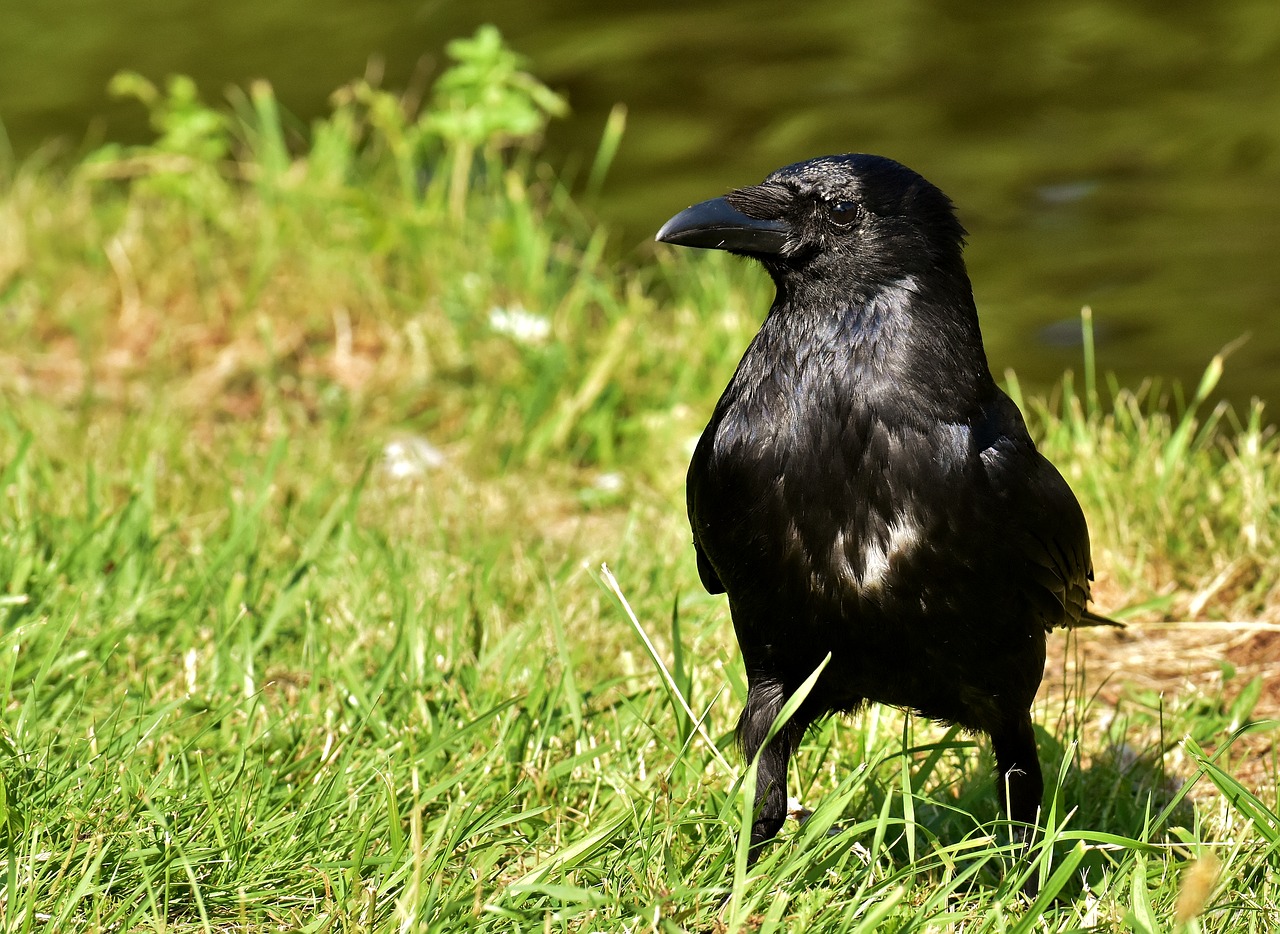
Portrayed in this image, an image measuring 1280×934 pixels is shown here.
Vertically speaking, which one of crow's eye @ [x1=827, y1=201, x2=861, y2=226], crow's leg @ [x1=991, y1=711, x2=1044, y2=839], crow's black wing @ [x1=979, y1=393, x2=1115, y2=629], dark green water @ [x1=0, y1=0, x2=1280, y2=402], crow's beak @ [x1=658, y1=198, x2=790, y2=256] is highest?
Answer: crow's eye @ [x1=827, y1=201, x2=861, y2=226]

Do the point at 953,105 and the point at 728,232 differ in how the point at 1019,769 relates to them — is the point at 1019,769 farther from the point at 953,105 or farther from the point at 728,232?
the point at 953,105

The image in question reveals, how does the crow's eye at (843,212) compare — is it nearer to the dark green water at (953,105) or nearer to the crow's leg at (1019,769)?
the crow's leg at (1019,769)

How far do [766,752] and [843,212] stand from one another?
96cm

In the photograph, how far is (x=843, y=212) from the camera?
9.07 feet

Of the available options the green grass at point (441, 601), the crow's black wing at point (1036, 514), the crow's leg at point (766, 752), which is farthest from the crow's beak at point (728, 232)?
the crow's leg at point (766, 752)

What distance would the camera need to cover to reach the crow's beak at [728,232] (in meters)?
2.77

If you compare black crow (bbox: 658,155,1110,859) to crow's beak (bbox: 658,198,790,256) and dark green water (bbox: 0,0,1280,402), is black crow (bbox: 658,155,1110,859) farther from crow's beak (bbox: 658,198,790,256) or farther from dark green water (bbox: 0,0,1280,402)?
dark green water (bbox: 0,0,1280,402)

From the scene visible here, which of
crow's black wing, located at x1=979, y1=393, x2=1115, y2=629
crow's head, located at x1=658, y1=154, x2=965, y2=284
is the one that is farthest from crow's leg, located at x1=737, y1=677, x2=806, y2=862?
crow's head, located at x1=658, y1=154, x2=965, y2=284

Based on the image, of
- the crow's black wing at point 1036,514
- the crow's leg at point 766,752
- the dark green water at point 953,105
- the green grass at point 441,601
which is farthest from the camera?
the dark green water at point 953,105

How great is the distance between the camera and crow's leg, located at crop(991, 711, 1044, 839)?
2.89m

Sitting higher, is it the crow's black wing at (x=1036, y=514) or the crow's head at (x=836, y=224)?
the crow's head at (x=836, y=224)

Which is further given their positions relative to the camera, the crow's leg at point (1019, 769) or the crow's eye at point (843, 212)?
the crow's leg at point (1019, 769)

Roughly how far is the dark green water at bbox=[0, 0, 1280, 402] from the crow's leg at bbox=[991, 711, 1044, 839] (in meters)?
3.26

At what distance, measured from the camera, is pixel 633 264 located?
662 centimetres
